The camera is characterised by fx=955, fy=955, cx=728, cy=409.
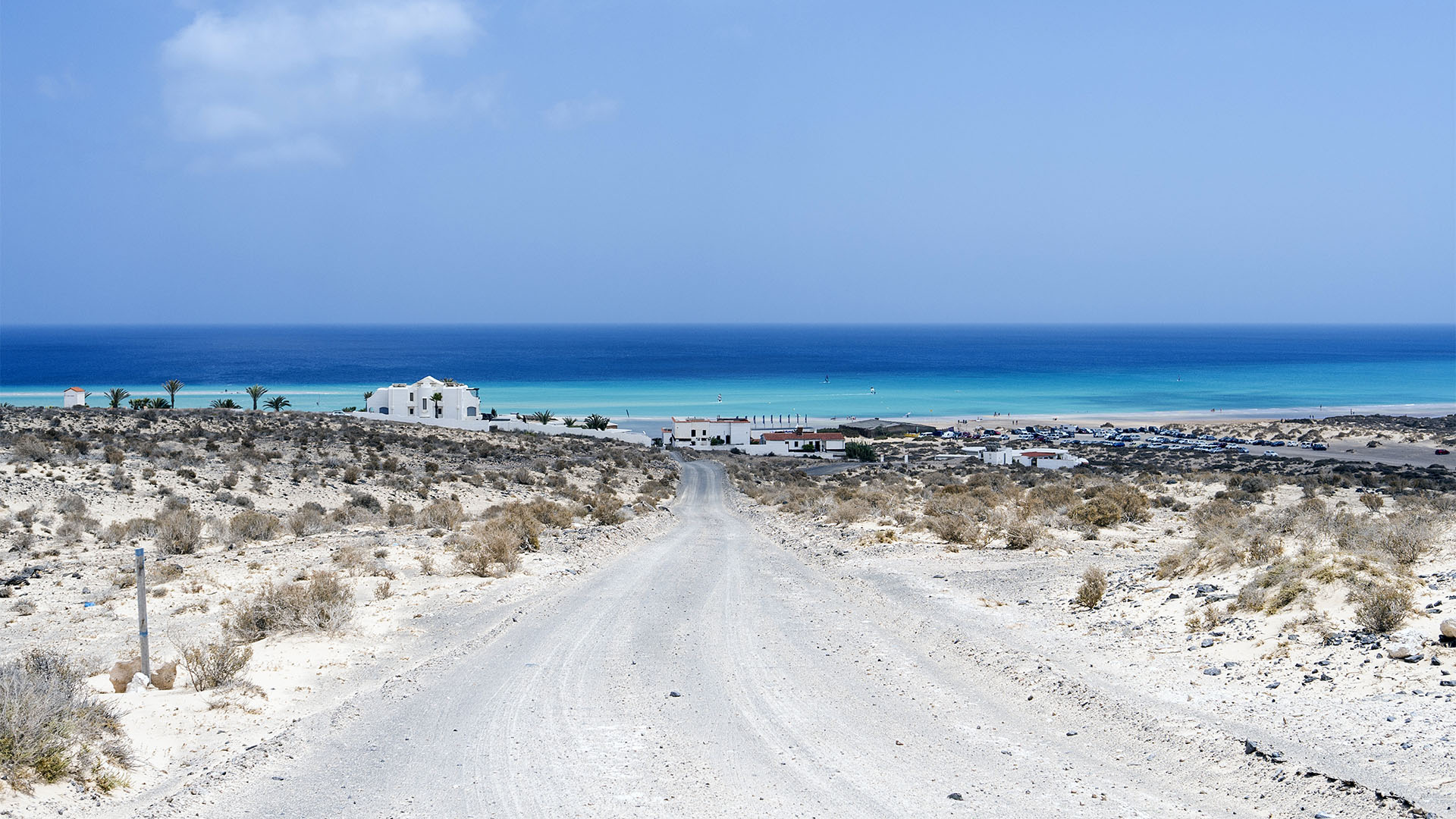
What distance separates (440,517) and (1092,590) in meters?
14.4

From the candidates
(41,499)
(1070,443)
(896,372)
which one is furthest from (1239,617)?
(896,372)

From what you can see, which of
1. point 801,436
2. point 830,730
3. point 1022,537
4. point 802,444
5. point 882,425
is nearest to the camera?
point 830,730

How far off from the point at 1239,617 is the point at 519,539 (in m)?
12.2

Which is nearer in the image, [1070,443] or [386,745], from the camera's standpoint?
[386,745]

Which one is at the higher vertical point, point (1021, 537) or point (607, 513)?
point (1021, 537)

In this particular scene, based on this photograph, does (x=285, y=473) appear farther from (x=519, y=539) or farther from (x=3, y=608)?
(x=3, y=608)

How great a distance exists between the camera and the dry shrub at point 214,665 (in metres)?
8.61

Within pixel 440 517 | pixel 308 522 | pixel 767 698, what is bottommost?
pixel 440 517

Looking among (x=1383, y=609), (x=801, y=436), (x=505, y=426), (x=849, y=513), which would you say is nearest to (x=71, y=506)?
(x=849, y=513)

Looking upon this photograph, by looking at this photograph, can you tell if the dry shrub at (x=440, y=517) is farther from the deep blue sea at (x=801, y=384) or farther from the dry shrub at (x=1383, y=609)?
the deep blue sea at (x=801, y=384)

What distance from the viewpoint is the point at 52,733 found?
21.2ft

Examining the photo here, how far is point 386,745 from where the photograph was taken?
760cm

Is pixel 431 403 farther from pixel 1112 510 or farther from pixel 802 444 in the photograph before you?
pixel 1112 510

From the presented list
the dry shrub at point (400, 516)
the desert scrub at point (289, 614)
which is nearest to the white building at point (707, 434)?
the dry shrub at point (400, 516)
